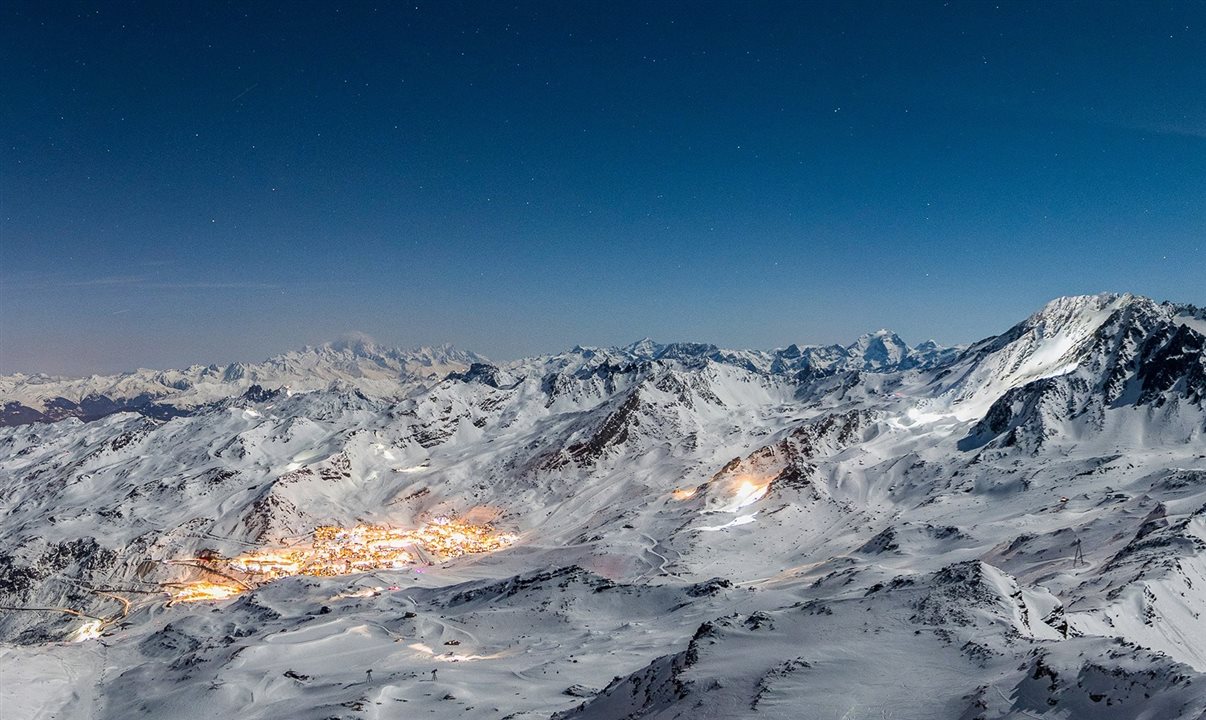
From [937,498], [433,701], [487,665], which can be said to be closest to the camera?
[433,701]

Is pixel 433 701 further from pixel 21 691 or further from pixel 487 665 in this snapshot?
pixel 21 691

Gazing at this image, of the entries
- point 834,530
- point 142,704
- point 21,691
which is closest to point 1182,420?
point 834,530

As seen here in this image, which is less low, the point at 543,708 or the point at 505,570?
the point at 543,708

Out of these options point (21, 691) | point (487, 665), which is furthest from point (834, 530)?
point (21, 691)

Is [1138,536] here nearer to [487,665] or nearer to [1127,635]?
[1127,635]

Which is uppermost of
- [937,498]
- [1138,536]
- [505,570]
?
[1138,536]

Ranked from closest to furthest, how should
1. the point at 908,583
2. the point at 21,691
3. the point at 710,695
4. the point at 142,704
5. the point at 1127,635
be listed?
1. the point at 710,695
2. the point at 1127,635
3. the point at 908,583
4. the point at 142,704
5. the point at 21,691

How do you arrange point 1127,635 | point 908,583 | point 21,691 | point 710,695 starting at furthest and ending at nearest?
point 21,691 < point 908,583 < point 1127,635 < point 710,695

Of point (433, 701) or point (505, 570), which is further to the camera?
point (505, 570)

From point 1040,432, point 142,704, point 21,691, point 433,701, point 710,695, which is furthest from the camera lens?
point 1040,432
